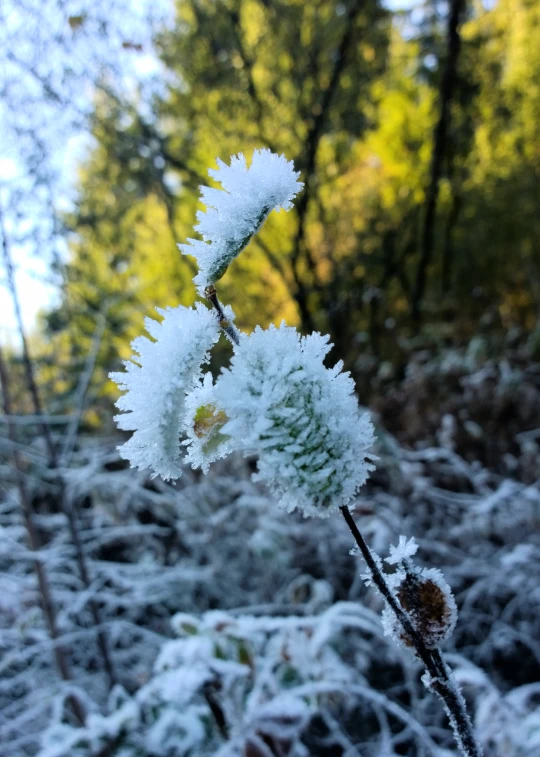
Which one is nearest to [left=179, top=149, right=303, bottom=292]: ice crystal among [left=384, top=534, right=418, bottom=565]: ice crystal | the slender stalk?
[left=384, top=534, right=418, bottom=565]: ice crystal

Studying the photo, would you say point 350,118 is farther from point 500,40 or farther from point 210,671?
point 210,671

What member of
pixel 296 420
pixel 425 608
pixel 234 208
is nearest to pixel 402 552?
pixel 425 608

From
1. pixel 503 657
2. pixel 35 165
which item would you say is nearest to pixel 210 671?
pixel 503 657

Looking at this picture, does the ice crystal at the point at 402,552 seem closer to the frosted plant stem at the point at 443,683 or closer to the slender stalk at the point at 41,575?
the frosted plant stem at the point at 443,683

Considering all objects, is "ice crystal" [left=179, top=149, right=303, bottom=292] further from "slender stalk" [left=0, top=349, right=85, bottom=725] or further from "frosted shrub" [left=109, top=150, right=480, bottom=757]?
"slender stalk" [left=0, top=349, right=85, bottom=725]

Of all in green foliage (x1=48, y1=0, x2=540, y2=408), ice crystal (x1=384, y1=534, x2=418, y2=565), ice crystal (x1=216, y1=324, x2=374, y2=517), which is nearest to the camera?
ice crystal (x1=216, y1=324, x2=374, y2=517)

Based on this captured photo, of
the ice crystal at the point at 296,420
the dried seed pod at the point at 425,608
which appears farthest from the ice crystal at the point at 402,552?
the ice crystal at the point at 296,420
